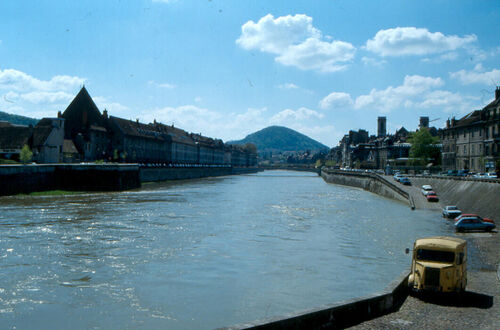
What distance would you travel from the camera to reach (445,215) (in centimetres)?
4306

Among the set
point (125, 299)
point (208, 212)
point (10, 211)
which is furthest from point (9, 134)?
point (125, 299)

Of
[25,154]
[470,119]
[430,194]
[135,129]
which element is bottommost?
[430,194]

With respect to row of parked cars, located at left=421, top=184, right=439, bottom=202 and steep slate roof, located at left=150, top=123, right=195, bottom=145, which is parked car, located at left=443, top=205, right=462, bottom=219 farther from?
steep slate roof, located at left=150, top=123, right=195, bottom=145

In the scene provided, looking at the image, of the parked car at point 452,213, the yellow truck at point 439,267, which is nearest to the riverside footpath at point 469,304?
the yellow truck at point 439,267


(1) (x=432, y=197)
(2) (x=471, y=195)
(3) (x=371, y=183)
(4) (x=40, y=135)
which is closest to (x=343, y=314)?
(2) (x=471, y=195)

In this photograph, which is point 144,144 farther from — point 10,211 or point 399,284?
point 399,284

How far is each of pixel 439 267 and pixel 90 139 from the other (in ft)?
329

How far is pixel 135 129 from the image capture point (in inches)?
5025

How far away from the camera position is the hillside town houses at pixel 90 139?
79000mm

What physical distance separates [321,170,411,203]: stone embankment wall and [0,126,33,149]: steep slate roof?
5904cm

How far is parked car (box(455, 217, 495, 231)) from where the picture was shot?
34.1 m

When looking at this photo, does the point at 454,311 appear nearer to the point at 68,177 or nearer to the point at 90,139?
the point at 68,177

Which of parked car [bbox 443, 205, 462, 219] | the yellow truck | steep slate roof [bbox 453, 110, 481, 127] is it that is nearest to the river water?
parked car [bbox 443, 205, 462, 219]

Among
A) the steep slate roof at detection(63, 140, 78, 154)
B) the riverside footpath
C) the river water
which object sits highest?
the steep slate roof at detection(63, 140, 78, 154)
